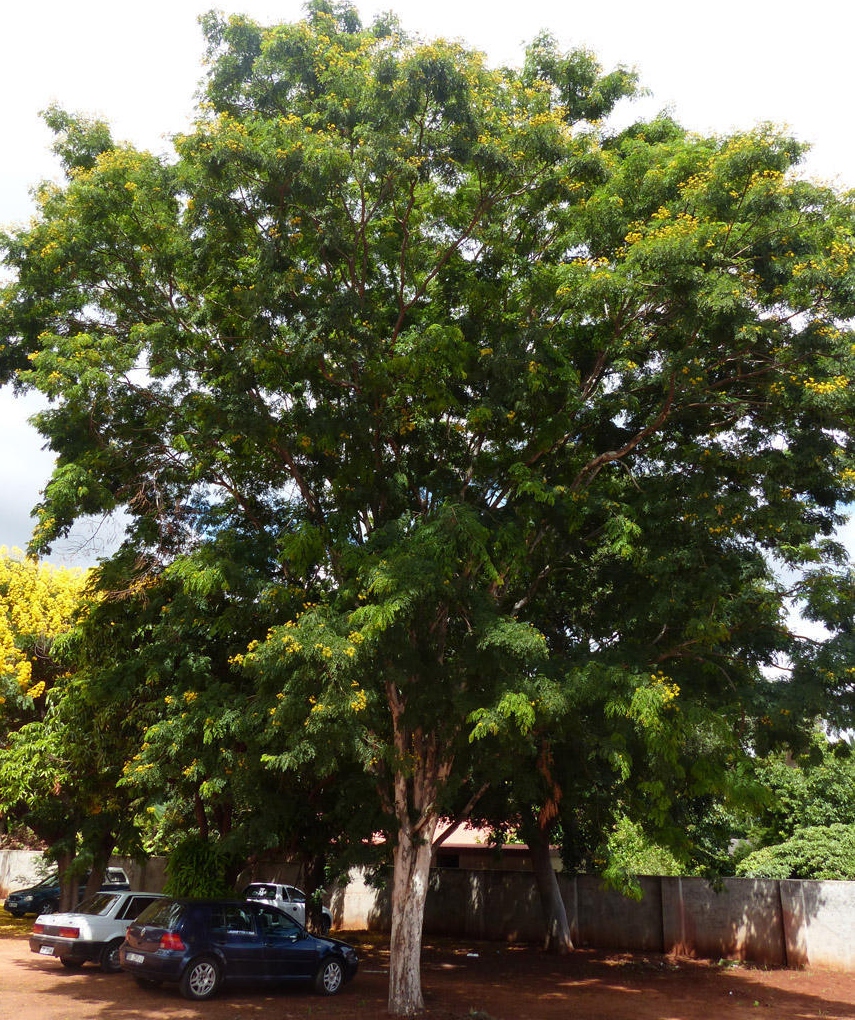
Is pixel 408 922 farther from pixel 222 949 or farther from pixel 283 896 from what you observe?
pixel 283 896

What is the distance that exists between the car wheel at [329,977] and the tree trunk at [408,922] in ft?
4.52

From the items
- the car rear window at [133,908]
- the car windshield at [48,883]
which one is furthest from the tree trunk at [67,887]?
the car windshield at [48,883]

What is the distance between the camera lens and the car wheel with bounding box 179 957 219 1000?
36.9 feet

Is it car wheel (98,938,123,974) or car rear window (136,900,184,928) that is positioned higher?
car rear window (136,900,184,928)

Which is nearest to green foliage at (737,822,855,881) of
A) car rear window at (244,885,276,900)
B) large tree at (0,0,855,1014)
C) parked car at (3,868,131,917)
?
large tree at (0,0,855,1014)

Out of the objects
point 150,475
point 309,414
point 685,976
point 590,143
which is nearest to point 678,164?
point 590,143

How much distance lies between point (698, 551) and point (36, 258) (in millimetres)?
9788

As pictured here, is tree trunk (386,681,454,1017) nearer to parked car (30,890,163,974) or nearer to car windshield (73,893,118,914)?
parked car (30,890,163,974)

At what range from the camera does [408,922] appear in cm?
1165

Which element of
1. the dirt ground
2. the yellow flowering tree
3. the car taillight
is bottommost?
the dirt ground

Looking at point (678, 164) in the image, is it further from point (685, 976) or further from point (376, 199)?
point (685, 976)

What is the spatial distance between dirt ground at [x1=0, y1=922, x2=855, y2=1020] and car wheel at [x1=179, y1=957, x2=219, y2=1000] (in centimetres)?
16

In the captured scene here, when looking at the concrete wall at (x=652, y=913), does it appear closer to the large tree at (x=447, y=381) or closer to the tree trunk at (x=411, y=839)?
the tree trunk at (x=411, y=839)

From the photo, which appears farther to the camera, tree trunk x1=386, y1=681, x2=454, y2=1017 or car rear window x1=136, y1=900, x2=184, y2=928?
car rear window x1=136, y1=900, x2=184, y2=928
